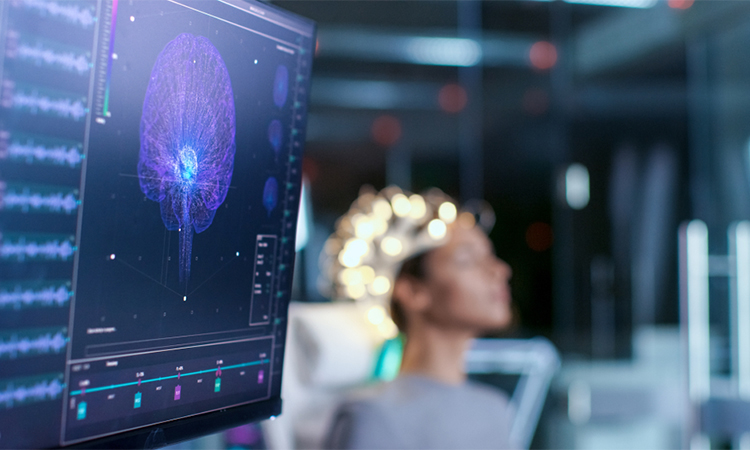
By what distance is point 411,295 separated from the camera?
5.76 ft

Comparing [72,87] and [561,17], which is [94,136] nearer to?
[72,87]

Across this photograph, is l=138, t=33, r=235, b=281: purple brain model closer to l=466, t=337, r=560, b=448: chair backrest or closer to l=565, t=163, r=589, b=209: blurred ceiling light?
l=466, t=337, r=560, b=448: chair backrest

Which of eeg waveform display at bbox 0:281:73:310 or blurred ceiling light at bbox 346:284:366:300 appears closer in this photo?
eeg waveform display at bbox 0:281:73:310

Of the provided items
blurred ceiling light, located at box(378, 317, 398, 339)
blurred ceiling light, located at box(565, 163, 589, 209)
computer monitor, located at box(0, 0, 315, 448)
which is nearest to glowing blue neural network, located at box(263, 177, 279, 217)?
computer monitor, located at box(0, 0, 315, 448)

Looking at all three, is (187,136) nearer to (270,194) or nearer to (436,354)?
(270,194)

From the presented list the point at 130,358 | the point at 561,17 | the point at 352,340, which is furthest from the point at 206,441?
the point at 561,17

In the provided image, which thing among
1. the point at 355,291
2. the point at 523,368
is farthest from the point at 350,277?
the point at 523,368

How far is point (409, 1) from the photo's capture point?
5898 mm

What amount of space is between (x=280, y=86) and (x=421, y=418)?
874 mm

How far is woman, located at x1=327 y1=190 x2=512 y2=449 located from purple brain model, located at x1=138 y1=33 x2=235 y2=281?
766 millimetres

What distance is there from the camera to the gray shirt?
143 cm

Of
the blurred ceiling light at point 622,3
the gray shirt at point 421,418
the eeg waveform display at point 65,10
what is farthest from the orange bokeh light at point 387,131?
the eeg waveform display at point 65,10

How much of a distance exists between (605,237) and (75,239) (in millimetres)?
5522

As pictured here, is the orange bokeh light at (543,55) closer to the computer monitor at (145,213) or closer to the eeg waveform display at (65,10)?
the computer monitor at (145,213)
